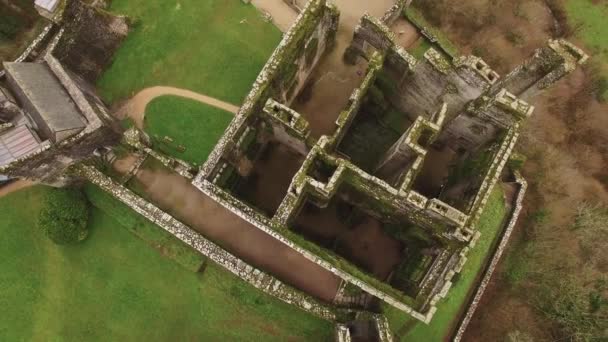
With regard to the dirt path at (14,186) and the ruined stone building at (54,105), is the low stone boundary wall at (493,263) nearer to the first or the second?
the ruined stone building at (54,105)

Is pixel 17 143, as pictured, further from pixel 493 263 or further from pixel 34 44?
pixel 493 263

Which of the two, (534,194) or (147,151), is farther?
(534,194)

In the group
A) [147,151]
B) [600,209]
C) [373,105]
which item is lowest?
[147,151]

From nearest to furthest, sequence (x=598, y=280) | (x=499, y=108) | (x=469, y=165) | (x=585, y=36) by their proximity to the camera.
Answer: (x=499, y=108) < (x=469, y=165) < (x=598, y=280) < (x=585, y=36)

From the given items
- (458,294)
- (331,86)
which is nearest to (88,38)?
(331,86)

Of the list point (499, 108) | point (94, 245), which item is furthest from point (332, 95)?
point (94, 245)

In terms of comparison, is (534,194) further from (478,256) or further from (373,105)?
(373,105)

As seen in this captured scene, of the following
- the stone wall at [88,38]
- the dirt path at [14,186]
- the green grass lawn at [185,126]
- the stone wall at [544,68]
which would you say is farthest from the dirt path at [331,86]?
the dirt path at [14,186]
